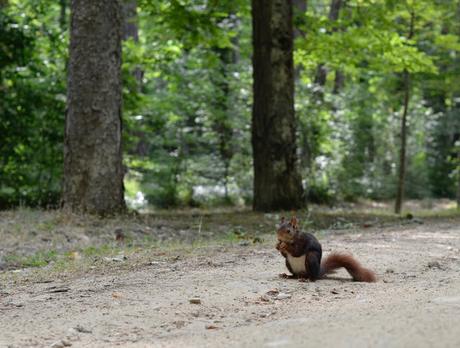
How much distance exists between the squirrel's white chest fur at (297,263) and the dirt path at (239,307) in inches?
5.6

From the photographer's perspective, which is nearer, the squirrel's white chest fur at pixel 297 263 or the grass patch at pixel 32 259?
the squirrel's white chest fur at pixel 297 263

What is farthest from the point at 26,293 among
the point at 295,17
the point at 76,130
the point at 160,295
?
the point at 295,17

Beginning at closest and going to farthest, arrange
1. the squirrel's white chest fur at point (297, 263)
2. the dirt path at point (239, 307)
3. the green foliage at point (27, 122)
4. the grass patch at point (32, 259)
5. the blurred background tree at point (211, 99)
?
the dirt path at point (239, 307) < the squirrel's white chest fur at point (297, 263) < the grass patch at point (32, 259) < the green foliage at point (27, 122) < the blurred background tree at point (211, 99)

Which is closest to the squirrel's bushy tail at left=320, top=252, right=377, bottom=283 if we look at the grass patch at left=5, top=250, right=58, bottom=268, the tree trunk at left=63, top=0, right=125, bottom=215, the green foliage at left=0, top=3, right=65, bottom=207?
the grass patch at left=5, top=250, right=58, bottom=268

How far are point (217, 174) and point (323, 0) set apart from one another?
19276mm

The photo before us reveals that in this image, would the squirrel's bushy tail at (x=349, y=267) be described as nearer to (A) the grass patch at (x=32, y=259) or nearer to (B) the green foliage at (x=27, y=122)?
(A) the grass patch at (x=32, y=259)

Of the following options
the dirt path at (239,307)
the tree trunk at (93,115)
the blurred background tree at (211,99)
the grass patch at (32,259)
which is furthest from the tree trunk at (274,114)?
the dirt path at (239,307)

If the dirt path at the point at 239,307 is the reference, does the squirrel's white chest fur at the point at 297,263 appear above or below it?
above

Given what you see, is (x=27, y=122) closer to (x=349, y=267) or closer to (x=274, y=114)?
(x=274, y=114)

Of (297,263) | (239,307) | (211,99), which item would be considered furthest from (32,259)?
(211,99)

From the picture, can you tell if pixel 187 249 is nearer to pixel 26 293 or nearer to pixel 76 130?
pixel 26 293

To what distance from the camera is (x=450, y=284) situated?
6324 millimetres

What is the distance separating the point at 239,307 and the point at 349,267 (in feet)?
4.64

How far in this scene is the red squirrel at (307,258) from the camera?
6523 millimetres
